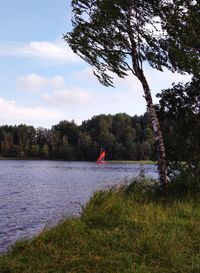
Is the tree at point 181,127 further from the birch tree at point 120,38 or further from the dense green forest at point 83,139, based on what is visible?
the dense green forest at point 83,139

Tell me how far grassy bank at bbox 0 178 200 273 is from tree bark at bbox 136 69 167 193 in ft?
6.38

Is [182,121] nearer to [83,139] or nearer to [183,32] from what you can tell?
[183,32]

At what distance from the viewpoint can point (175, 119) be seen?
1750 centimetres

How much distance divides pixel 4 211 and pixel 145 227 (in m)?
14.6

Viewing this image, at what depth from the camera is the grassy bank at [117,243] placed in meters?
7.22

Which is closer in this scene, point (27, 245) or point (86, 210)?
point (27, 245)

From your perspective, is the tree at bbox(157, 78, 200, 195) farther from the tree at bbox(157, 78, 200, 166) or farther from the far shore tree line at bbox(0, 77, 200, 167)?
the far shore tree line at bbox(0, 77, 200, 167)

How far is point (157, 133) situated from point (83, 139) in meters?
141

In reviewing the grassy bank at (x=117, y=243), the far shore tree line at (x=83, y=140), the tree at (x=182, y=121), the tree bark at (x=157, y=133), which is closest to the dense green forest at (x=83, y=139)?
the far shore tree line at (x=83, y=140)

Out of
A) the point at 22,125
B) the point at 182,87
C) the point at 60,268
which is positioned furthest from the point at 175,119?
the point at 22,125

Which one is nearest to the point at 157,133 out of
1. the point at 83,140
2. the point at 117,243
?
the point at 117,243

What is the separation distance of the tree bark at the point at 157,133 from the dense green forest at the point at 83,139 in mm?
125774

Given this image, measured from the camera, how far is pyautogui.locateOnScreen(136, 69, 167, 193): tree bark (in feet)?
45.5

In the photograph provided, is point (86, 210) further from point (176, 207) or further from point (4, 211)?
point (4, 211)
